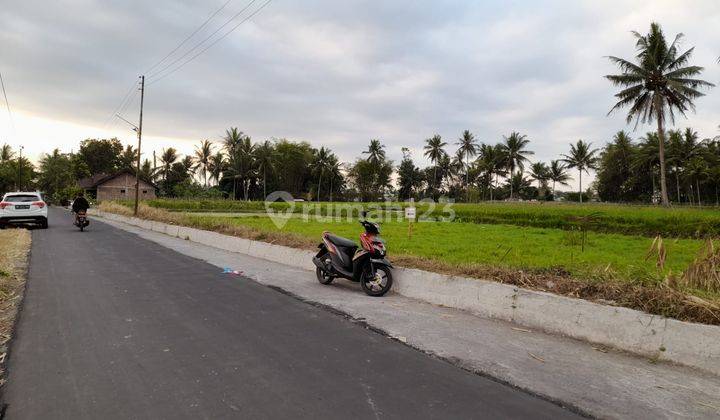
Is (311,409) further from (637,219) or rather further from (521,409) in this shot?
(637,219)

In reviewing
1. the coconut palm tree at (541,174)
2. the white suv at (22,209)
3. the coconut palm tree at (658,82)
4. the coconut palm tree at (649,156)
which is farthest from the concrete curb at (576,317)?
the coconut palm tree at (541,174)

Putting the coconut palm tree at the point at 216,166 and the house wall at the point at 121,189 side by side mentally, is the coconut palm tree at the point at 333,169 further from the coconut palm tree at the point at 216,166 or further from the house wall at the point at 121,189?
the house wall at the point at 121,189

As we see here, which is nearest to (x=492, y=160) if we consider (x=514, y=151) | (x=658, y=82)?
(x=514, y=151)

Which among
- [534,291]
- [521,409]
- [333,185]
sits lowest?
[521,409]

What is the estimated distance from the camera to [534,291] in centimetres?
560

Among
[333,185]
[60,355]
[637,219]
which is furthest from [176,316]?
[333,185]

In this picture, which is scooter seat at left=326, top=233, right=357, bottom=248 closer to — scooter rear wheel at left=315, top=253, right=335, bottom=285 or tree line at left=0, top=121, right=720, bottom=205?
scooter rear wheel at left=315, top=253, right=335, bottom=285

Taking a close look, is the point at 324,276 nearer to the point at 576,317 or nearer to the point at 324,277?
Result: the point at 324,277

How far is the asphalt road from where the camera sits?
3.22 metres

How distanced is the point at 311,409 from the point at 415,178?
90.2 m

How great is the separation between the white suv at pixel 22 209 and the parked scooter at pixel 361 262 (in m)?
16.7

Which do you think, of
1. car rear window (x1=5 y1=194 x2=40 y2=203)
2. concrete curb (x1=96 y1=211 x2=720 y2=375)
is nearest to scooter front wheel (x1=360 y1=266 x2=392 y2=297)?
concrete curb (x1=96 y1=211 x2=720 y2=375)

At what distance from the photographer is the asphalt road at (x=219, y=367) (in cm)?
322

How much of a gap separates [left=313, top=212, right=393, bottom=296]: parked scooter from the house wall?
6534 cm
